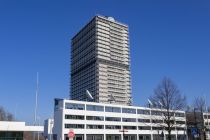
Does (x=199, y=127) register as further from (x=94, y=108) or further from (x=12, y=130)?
(x=12, y=130)

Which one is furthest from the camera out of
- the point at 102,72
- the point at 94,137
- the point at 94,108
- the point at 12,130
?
the point at 102,72

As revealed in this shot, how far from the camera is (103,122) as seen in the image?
352ft

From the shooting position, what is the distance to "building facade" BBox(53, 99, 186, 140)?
97188mm

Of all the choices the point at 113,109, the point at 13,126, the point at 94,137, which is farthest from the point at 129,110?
the point at 13,126

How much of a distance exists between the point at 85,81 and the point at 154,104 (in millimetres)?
139475

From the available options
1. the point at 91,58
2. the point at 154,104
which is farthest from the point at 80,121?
the point at 91,58

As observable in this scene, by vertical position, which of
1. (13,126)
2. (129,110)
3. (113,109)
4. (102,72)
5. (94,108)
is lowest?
(13,126)

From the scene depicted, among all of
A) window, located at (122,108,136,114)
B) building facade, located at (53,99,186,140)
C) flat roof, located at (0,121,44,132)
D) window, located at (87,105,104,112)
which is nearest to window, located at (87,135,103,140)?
building facade, located at (53,99,186,140)

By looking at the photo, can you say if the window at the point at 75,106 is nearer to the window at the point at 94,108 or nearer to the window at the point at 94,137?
the window at the point at 94,108

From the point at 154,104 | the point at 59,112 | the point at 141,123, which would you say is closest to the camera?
the point at 154,104

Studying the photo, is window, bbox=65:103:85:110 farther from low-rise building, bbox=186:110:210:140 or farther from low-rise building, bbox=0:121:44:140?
low-rise building, bbox=186:110:210:140

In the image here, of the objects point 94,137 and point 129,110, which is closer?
point 94,137

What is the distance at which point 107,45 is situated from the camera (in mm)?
197625

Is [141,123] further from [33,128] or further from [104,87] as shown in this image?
[104,87]
